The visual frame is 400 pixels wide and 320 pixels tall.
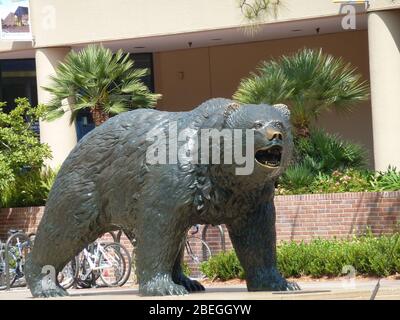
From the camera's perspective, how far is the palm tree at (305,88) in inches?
914

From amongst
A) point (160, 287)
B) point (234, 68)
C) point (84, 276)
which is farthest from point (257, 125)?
point (234, 68)

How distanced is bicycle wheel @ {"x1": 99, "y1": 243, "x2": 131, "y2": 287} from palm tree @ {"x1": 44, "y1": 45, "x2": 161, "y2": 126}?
4424 millimetres

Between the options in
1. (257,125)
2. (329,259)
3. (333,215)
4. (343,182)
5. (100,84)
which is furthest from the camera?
(100,84)

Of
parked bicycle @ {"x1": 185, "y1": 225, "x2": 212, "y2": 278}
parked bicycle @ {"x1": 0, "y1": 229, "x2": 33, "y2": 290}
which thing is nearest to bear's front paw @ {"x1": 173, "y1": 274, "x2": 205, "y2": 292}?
parked bicycle @ {"x1": 185, "y1": 225, "x2": 212, "y2": 278}

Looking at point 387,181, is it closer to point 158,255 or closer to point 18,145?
point 18,145

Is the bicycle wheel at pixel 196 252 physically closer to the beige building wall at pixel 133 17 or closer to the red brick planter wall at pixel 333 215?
the red brick planter wall at pixel 333 215

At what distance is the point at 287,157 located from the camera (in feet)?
39.2

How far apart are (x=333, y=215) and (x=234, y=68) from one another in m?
11.9

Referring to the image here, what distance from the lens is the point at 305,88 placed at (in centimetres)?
2333

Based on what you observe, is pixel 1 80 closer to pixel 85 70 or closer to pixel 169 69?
pixel 169 69

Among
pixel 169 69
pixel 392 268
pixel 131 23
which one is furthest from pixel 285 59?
pixel 169 69

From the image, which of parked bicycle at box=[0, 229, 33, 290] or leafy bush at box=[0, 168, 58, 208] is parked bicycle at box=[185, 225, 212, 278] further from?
leafy bush at box=[0, 168, 58, 208]

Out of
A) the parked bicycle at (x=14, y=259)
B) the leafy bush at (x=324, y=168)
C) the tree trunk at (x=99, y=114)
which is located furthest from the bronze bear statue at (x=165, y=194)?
the tree trunk at (x=99, y=114)

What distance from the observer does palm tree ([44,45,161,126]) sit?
80.3 feet
